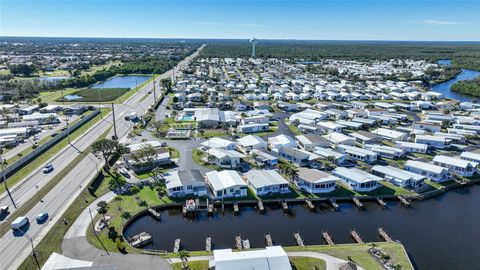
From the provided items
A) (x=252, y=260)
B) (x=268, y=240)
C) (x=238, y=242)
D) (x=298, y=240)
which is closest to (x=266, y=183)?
(x=268, y=240)

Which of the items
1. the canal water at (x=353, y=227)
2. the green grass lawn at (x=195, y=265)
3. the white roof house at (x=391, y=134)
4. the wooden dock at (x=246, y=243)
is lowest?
the canal water at (x=353, y=227)

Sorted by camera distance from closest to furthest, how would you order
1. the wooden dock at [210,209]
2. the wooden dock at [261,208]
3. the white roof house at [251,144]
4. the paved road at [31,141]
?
the wooden dock at [210,209]
the wooden dock at [261,208]
the paved road at [31,141]
the white roof house at [251,144]

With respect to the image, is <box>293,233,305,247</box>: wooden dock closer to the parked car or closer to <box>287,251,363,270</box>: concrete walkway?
<box>287,251,363,270</box>: concrete walkway

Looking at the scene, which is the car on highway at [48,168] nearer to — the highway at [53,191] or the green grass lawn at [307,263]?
the highway at [53,191]

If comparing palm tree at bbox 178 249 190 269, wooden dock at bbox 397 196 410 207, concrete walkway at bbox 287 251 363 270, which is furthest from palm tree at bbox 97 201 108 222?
wooden dock at bbox 397 196 410 207

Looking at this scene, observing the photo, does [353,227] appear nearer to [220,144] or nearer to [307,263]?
[307,263]

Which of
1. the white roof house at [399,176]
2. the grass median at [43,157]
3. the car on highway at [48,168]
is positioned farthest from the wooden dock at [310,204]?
the grass median at [43,157]

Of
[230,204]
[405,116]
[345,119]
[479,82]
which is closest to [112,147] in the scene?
[230,204]
